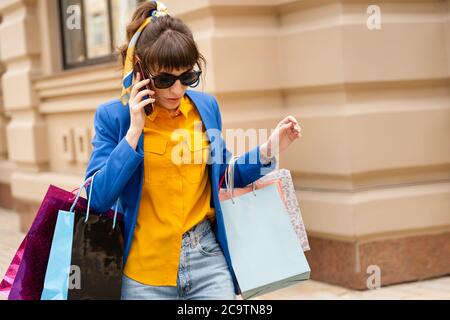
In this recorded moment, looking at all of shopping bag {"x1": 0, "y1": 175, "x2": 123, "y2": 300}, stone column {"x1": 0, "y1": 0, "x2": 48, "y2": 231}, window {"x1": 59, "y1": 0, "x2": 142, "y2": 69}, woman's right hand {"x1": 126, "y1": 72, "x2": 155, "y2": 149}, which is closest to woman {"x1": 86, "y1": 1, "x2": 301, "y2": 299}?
woman's right hand {"x1": 126, "y1": 72, "x2": 155, "y2": 149}

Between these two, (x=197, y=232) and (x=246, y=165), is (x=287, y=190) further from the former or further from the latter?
(x=197, y=232)

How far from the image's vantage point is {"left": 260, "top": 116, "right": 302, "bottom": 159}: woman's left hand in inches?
102

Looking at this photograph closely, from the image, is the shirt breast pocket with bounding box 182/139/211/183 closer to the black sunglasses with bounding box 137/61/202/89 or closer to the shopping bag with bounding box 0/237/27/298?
the black sunglasses with bounding box 137/61/202/89

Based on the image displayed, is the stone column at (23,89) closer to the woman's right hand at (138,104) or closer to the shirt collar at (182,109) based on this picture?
the shirt collar at (182,109)

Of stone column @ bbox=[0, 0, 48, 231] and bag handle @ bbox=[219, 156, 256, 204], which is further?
stone column @ bbox=[0, 0, 48, 231]

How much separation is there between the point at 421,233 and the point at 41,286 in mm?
3419

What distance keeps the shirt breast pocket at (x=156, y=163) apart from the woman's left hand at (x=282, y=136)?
401 mm

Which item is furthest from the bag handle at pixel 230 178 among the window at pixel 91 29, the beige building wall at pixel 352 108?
the window at pixel 91 29

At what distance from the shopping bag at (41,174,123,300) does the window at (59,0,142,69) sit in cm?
468

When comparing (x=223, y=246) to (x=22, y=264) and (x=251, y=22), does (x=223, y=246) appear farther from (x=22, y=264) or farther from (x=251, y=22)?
(x=251, y=22)

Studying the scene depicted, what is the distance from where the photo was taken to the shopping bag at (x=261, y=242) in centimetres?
259

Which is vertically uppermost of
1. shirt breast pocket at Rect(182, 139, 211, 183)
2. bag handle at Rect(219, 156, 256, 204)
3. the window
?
the window

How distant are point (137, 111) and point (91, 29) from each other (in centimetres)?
556

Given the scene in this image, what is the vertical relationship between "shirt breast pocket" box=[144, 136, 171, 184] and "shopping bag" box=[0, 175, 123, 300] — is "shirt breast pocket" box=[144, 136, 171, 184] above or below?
above
